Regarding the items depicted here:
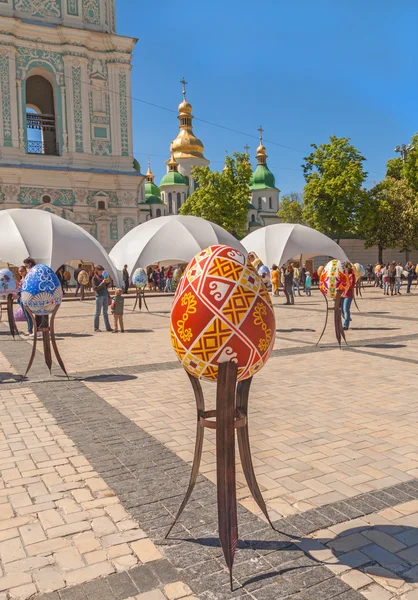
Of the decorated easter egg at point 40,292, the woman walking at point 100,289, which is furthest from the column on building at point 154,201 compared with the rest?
the decorated easter egg at point 40,292

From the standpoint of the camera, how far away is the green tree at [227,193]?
46.2m

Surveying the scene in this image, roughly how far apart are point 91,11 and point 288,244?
2233cm

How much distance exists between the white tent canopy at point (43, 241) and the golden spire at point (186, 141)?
52609 millimetres

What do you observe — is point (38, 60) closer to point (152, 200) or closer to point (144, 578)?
point (152, 200)

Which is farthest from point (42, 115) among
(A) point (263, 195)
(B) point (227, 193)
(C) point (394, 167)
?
(A) point (263, 195)

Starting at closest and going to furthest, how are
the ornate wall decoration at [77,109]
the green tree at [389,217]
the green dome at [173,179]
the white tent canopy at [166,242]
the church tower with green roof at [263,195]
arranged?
the white tent canopy at [166,242] → the ornate wall decoration at [77,109] → the green tree at [389,217] → the green dome at [173,179] → the church tower with green roof at [263,195]

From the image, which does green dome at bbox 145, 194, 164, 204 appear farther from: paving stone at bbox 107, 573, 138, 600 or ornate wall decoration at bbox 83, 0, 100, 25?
paving stone at bbox 107, 573, 138, 600

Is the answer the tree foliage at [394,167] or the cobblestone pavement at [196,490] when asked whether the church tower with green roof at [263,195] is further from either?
the cobblestone pavement at [196,490]

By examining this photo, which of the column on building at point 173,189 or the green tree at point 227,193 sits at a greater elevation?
the column on building at point 173,189

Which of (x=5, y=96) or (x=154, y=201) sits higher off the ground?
(x=5, y=96)

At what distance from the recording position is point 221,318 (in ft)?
10.2

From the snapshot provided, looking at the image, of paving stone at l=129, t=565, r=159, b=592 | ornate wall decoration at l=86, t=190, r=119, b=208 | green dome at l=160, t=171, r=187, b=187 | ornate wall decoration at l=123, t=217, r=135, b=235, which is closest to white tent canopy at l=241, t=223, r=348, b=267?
ornate wall decoration at l=123, t=217, r=135, b=235

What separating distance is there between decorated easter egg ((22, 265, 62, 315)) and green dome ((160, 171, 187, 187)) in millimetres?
64764

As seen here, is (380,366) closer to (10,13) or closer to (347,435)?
(347,435)
